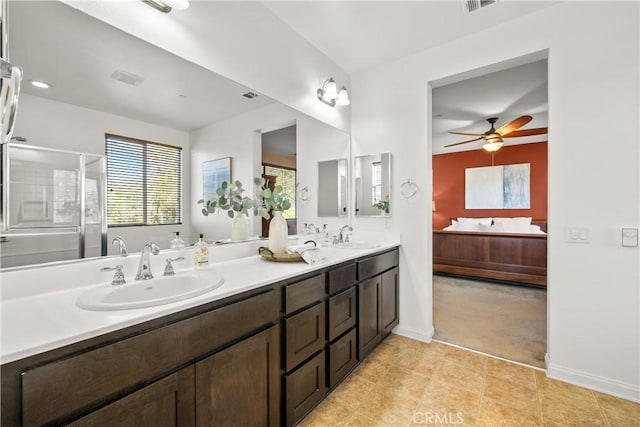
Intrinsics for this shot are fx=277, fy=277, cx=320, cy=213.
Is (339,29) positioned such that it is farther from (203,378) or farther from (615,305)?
(615,305)

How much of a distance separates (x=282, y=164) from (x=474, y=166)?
5804 millimetres

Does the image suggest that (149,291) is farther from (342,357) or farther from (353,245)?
(353,245)

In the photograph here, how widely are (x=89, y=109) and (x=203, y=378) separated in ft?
4.09

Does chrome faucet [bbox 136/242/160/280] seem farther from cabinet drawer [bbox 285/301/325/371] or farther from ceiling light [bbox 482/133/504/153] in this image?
ceiling light [bbox 482/133/504/153]

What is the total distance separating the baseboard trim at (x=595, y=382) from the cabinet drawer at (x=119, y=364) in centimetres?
225

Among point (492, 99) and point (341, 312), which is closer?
point (341, 312)

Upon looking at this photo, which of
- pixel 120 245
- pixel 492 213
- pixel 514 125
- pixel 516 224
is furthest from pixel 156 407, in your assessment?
pixel 492 213

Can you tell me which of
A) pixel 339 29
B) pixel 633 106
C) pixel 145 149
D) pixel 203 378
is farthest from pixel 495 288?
pixel 145 149

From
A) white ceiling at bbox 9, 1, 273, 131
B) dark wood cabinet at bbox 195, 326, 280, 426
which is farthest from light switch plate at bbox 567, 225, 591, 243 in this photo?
white ceiling at bbox 9, 1, 273, 131

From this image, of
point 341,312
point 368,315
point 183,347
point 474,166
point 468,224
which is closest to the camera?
point 183,347

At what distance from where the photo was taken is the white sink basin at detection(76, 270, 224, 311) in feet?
3.05

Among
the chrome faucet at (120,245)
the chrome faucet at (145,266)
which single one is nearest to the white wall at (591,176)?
the chrome faucet at (145,266)

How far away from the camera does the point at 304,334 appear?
1516 mm

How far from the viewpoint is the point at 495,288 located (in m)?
4.12
